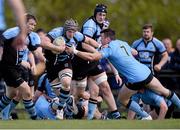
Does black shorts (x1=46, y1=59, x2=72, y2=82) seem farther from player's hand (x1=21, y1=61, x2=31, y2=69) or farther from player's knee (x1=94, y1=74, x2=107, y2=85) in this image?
player's knee (x1=94, y1=74, x2=107, y2=85)

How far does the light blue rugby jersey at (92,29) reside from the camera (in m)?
17.7

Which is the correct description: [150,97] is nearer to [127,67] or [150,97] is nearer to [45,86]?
[127,67]

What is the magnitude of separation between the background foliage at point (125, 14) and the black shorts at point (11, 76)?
104 ft

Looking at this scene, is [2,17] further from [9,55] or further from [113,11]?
[113,11]

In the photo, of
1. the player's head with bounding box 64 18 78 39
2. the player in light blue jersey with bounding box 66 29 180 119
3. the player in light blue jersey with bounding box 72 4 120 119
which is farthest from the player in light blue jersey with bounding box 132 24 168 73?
the player's head with bounding box 64 18 78 39

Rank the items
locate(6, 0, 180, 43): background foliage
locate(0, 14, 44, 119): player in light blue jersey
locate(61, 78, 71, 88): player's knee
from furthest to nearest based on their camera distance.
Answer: locate(6, 0, 180, 43): background foliage
locate(61, 78, 71, 88): player's knee
locate(0, 14, 44, 119): player in light blue jersey

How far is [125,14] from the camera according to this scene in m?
49.2

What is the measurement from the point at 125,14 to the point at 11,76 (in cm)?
3336

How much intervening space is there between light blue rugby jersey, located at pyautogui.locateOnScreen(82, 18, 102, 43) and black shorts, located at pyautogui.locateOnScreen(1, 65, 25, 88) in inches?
77.1

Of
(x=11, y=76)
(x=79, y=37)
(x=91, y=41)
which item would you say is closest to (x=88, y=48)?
(x=91, y=41)

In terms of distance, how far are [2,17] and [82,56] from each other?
5083mm

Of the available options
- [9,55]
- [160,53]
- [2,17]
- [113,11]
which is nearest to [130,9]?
[113,11]

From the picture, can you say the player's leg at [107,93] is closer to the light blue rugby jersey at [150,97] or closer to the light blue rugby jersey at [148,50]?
the light blue rugby jersey at [150,97]

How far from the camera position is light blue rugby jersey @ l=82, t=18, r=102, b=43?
17.7 metres
